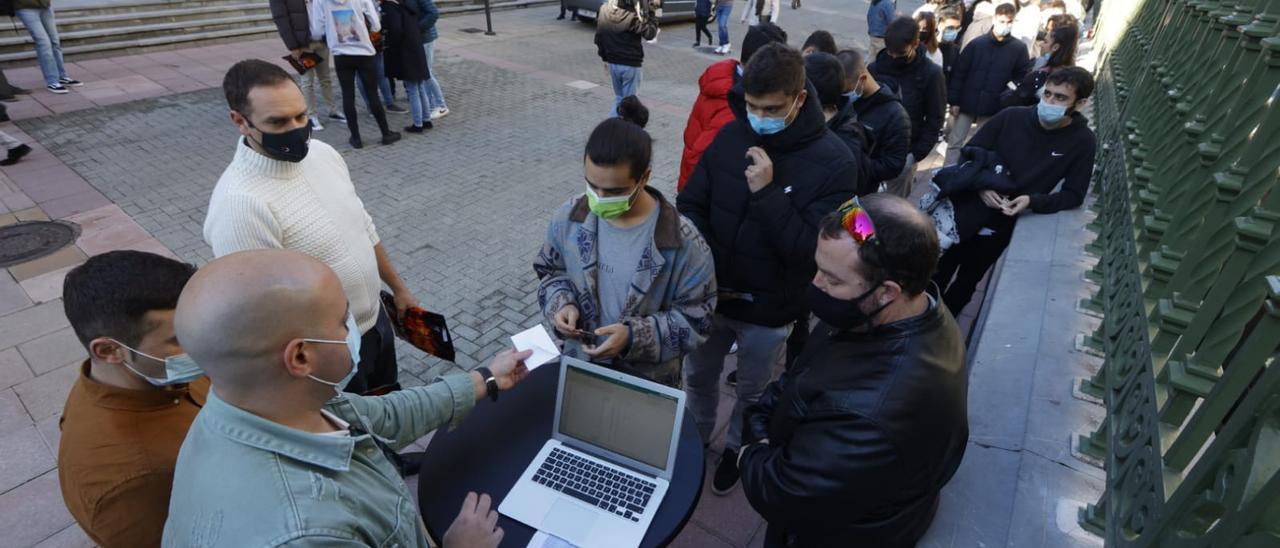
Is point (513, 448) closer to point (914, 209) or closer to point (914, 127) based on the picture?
point (914, 209)

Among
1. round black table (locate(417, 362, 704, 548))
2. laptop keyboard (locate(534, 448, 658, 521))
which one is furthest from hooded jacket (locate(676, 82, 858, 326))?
laptop keyboard (locate(534, 448, 658, 521))

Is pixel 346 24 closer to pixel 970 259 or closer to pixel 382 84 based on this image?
pixel 382 84

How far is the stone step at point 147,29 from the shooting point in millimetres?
9031

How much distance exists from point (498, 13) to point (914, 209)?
15479 millimetres

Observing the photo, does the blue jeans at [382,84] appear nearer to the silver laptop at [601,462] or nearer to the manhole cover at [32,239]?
the manhole cover at [32,239]

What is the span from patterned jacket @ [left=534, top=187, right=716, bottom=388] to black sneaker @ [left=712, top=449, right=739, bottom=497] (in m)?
0.95

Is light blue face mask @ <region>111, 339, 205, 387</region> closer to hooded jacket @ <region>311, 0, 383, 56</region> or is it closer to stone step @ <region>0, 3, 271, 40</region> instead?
hooded jacket @ <region>311, 0, 383, 56</region>

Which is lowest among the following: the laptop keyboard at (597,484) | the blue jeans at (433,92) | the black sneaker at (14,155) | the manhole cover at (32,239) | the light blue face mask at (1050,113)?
the manhole cover at (32,239)

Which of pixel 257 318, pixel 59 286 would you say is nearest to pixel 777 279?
pixel 257 318

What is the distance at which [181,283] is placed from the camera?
6.03ft

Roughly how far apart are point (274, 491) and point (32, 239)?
229 inches

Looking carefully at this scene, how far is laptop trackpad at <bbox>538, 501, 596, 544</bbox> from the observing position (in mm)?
1886

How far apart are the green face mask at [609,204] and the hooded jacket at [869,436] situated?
3.03 feet

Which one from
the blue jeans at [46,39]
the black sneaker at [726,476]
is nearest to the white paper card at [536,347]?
the black sneaker at [726,476]
